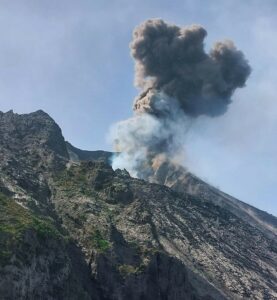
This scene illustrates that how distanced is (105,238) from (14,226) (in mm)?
13844

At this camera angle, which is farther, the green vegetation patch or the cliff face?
the cliff face

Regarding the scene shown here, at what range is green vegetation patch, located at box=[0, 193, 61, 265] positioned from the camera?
49.6 metres

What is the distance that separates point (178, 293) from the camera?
6212 centimetres

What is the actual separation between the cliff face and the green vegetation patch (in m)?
0.10

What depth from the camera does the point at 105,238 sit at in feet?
213

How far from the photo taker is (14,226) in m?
53.7

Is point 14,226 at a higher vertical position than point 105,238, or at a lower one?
lower

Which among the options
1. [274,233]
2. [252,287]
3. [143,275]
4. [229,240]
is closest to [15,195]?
[143,275]

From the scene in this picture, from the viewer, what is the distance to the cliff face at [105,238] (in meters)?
52.5

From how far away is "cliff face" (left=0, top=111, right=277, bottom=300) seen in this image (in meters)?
52.5

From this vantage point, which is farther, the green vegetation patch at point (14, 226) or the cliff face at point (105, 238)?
the cliff face at point (105, 238)

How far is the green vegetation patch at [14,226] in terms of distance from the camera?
49.6 metres

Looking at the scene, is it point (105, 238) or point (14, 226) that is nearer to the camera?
point (14, 226)

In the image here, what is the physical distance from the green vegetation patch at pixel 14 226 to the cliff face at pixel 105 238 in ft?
0.32
